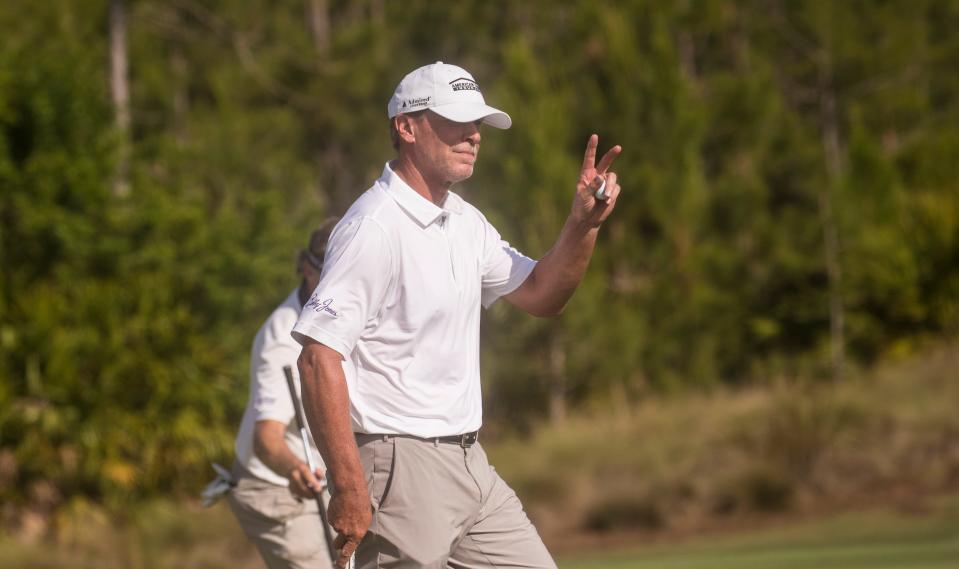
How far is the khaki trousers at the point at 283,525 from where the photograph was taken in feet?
17.5

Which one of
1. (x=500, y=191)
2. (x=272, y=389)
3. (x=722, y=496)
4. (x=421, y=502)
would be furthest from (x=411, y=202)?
(x=500, y=191)

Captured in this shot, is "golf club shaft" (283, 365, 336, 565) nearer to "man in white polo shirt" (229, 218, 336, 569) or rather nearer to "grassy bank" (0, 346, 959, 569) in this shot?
"man in white polo shirt" (229, 218, 336, 569)

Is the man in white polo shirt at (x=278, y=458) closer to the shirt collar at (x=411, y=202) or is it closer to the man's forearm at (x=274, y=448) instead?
the man's forearm at (x=274, y=448)

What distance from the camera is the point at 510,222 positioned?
1748 centimetres

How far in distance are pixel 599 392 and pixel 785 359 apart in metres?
3.32

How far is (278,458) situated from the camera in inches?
203

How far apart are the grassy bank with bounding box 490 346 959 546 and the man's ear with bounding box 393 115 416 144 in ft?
31.2

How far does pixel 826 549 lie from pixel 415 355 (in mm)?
7898

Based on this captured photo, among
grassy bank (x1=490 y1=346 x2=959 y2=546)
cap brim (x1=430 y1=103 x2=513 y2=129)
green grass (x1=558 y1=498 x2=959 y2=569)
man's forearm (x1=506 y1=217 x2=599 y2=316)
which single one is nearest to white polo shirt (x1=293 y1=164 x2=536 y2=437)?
cap brim (x1=430 y1=103 x2=513 y2=129)

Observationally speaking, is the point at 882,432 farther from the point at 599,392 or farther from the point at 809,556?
the point at 599,392

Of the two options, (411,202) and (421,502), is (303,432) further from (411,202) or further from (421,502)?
(411,202)

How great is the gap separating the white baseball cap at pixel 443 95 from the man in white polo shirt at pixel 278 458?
136 centimetres

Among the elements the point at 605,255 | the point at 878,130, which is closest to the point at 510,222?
the point at 605,255

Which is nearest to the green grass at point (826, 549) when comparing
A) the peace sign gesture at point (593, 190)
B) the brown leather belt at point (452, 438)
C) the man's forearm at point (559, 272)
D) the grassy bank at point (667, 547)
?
the grassy bank at point (667, 547)
